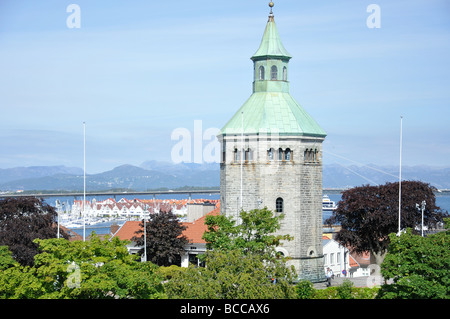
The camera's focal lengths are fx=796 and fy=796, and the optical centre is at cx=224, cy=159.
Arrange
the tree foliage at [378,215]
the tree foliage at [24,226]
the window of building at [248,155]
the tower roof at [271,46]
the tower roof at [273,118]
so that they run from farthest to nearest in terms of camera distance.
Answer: the tree foliage at [378,215] < the tower roof at [271,46] < the window of building at [248,155] < the tower roof at [273,118] < the tree foliage at [24,226]

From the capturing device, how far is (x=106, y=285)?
38750mm

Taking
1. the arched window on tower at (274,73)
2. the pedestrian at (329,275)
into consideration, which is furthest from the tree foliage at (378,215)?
the arched window on tower at (274,73)

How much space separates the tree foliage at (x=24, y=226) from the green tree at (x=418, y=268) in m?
29.9

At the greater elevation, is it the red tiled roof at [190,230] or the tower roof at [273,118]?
the tower roof at [273,118]

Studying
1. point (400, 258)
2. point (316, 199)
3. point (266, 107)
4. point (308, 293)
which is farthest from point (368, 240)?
point (400, 258)

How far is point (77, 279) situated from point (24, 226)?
1214 inches

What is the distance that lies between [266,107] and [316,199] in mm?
8681

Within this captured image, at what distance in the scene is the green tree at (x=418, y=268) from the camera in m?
42.7

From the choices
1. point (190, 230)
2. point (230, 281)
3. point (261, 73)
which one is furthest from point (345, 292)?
point (190, 230)

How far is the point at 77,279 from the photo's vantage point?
3881cm

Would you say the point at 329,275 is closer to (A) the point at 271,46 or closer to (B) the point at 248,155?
(B) the point at 248,155

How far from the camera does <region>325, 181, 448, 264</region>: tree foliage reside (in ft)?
256

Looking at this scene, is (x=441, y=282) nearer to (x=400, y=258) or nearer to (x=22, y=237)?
(x=400, y=258)

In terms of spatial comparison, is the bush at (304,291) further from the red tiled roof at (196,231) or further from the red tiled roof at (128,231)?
the red tiled roof at (128,231)
